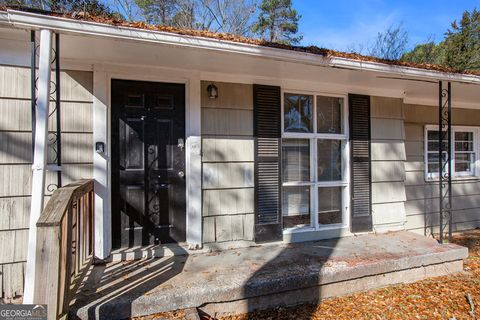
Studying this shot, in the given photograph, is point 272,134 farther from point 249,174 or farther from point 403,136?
point 403,136

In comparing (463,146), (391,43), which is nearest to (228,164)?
(463,146)

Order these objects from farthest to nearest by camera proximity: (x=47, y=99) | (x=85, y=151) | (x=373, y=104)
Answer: (x=373, y=104), (x=85, y=151), (x=47, y=99)

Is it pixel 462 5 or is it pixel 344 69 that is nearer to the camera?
pixel 344 69

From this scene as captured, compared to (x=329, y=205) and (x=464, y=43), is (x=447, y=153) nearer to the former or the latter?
(x=329, y=205)

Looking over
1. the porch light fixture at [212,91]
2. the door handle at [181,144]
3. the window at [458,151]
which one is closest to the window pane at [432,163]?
the window at [458,151]

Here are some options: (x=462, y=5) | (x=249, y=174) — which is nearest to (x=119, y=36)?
(x=249, y=174)

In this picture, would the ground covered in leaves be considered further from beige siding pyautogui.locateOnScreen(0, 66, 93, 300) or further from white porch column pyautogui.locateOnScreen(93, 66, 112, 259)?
beige siding pyautogui.locateOnScreen(0, 66, 93, 300)

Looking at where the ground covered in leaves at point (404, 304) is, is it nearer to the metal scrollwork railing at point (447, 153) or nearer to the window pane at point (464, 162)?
the metal scrollwork railing at point (447, 153)

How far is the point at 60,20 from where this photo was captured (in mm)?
2301

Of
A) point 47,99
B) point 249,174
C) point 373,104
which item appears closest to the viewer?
point 47,99

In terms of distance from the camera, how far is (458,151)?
554 cm

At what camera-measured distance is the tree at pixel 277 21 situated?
14125 millimetres

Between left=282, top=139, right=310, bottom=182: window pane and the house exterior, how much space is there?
1 cm

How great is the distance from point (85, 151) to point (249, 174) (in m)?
1.76
